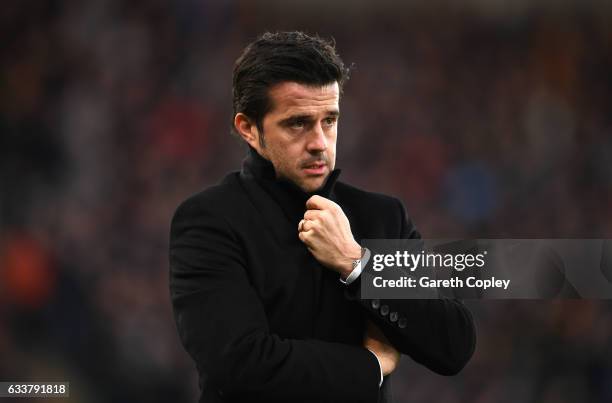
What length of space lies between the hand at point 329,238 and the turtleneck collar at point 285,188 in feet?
0.14

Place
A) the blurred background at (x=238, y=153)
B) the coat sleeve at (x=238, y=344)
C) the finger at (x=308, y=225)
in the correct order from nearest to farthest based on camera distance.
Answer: the coat sleeve at (x=238, y=344)
the finger at (x=308, y=225)
the blurred background at (x=238, y=153)

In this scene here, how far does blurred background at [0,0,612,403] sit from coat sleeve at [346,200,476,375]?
7.25ft

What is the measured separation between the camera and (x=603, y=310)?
3.87 meters

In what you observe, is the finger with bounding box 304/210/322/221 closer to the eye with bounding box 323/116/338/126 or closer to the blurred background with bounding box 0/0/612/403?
the eye with bounding box 323/116/338/126

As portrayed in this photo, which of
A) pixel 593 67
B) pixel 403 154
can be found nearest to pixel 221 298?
pixel 403 154

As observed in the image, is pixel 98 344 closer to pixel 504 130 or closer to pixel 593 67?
pixel 504 130

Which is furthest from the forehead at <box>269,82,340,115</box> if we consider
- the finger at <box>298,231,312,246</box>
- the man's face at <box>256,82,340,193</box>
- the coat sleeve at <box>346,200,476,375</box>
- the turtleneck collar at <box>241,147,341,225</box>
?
the coat sleeve at <box>346,200,476,375</box>

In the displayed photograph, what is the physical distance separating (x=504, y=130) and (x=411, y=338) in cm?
269

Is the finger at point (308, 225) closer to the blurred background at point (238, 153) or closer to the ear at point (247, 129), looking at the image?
the ear at point (247, 129)

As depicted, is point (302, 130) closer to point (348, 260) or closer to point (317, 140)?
point (317, 140)

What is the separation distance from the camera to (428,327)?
1399mm

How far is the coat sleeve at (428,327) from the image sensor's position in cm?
137

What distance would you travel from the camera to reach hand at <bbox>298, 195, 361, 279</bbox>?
4.54 ft

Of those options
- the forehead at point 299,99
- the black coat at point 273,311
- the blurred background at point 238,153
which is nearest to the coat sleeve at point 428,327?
the black coat at point 273,311
